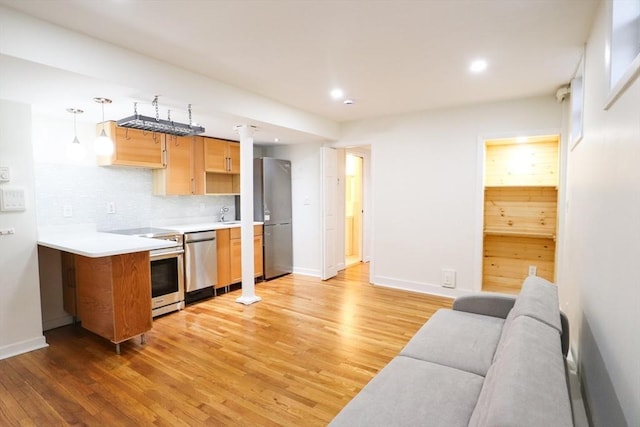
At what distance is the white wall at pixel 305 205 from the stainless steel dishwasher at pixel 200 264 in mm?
1605

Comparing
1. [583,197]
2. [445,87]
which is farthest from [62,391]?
[445,87]

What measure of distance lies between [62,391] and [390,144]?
4.33 m

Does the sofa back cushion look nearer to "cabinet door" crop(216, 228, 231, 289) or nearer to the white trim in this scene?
the white trim

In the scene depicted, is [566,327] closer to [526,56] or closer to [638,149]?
[638,149]

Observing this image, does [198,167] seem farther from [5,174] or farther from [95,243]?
[5,174]

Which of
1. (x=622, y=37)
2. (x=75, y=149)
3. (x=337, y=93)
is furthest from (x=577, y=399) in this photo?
(x=75, y=149)

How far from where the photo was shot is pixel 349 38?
237 cm

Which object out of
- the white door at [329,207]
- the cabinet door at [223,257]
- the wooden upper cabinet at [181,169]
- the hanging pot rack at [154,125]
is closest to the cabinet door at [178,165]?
the wooden upper cabinet at [181,169]

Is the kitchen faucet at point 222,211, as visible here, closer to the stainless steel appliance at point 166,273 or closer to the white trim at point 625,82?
the stainless steel appliance at point 166,273

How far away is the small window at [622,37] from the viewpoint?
148 centimetres

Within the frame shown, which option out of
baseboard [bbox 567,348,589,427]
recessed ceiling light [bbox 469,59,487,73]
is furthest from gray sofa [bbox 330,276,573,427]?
recessed ceiling light [bbox 469,59,487,73]

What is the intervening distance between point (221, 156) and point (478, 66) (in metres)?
3.55

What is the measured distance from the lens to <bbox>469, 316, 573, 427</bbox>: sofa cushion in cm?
85

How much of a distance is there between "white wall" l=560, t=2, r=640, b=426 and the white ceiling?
1.46 feet
